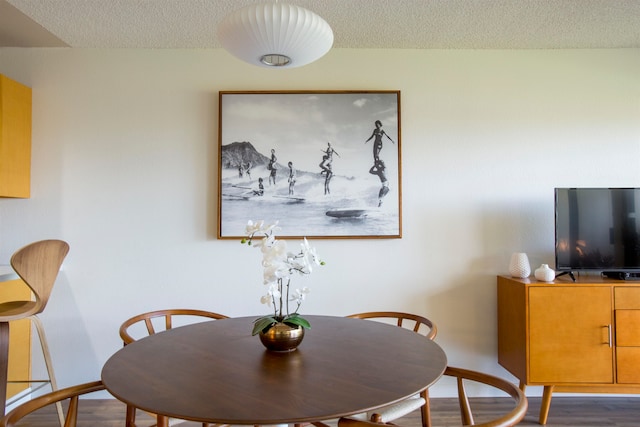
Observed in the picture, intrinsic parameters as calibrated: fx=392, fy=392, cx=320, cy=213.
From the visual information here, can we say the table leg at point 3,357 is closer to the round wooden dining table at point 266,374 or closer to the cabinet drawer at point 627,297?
the round wooden dining table at point 266,374

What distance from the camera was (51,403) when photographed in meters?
1.11

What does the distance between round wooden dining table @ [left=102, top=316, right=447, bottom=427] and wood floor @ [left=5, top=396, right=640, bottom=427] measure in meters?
1.19

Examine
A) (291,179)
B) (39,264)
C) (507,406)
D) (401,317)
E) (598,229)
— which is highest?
(291,179)

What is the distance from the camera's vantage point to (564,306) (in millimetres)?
2418

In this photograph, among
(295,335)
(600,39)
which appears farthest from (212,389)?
(600,39)

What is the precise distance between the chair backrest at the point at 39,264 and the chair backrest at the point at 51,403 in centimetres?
103

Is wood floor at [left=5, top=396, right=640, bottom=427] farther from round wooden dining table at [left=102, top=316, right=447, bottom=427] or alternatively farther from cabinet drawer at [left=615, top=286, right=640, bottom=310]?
round wooden dining table at [left=102, top=316, right=447, bottom=427]

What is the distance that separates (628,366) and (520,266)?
82 centimetres

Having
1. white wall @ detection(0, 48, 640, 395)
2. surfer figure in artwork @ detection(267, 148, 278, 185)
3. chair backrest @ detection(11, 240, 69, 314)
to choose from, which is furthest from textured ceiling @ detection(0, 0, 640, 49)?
chair backrest @ detection(11, 240, 69, 314)

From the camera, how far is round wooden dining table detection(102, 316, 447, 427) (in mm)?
985

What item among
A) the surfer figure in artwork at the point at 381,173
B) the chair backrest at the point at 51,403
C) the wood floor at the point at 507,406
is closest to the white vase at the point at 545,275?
the wood floor at the point at 507,406

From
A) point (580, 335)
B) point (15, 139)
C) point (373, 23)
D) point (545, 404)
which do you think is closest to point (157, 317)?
point (15, 139)

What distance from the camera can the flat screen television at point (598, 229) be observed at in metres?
2.61

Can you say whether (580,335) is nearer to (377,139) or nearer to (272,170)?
(377,139)
